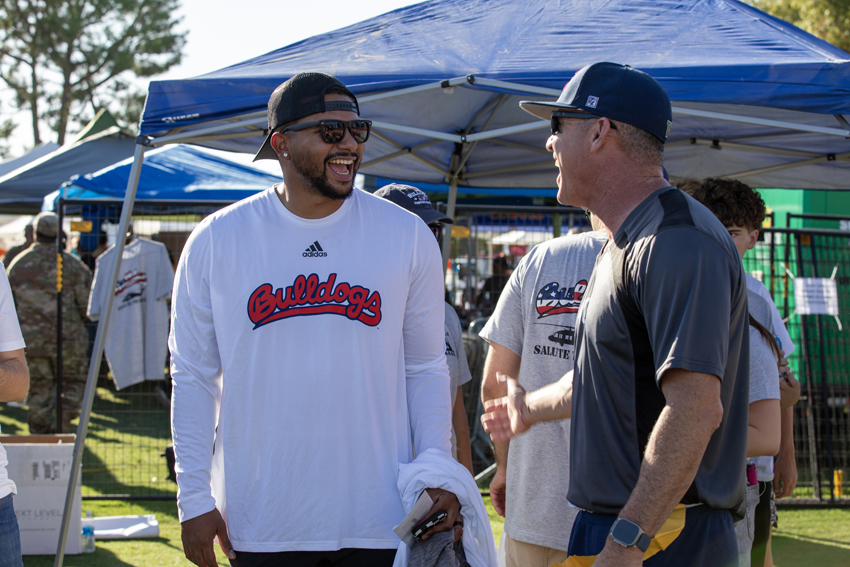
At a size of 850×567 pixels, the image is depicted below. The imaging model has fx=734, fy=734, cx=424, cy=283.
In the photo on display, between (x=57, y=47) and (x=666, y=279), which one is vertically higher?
(x=57, y=47)

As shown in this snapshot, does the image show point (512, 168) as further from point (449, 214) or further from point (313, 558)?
point (313, 558)

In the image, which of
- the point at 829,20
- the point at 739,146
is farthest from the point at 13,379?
the point at 829,20

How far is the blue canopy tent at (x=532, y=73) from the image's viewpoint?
10.7 feet

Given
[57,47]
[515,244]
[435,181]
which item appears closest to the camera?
[435,181]

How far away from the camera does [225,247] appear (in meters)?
2.12

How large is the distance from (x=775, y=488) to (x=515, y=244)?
3.76m

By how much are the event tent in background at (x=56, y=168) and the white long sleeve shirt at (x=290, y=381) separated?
10702 millimetres

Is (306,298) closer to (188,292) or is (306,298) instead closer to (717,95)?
(188,292)

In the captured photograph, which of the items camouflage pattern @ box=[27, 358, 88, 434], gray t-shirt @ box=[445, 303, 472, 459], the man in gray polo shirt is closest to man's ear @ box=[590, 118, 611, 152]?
the man in gray polo shirt

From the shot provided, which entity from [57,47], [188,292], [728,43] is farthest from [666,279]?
[57,47]

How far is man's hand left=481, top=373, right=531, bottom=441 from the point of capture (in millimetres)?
2074

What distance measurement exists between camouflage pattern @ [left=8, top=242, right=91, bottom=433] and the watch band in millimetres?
6927

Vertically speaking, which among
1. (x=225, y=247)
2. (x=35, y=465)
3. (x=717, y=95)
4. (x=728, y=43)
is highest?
(x=728, y=43)

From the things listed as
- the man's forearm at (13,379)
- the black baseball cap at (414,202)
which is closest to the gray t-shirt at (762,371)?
the black baseball cap at (414,202)
